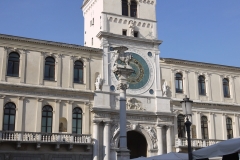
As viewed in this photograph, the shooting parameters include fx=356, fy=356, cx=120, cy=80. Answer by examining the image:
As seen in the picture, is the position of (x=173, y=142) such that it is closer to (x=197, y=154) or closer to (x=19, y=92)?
(x=19, y=92)

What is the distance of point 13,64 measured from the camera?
28.9 m

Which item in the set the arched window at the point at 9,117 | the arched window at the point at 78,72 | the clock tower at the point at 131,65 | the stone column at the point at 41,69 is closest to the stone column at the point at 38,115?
the stone column at the point at 41,69

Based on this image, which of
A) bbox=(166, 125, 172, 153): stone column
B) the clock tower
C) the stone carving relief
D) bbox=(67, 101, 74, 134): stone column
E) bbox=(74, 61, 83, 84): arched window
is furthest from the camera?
bbox=(166, 125, 172, 153): stone column

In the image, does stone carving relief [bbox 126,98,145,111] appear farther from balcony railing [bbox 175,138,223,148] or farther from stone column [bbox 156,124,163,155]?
balcony railing [bbox 175,138,223,148]

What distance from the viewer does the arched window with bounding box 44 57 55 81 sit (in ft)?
97.9

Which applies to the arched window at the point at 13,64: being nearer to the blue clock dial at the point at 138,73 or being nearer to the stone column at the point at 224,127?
the blue clock dial at the point at 138,73

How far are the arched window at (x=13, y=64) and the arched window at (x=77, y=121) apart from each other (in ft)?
18.6

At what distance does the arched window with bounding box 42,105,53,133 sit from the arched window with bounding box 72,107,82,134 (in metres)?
1.98

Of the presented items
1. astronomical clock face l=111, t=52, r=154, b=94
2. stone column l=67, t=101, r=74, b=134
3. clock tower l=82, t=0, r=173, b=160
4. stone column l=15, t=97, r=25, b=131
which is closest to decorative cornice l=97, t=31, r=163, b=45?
clock tower l=82, t=0, r=173, b=160

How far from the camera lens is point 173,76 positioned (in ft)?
113

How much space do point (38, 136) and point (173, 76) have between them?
14.3m

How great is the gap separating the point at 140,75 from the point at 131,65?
1302 millimetres

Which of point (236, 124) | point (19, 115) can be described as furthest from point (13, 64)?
point (236, 124)

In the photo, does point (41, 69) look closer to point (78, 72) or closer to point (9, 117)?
point (78, 72)
